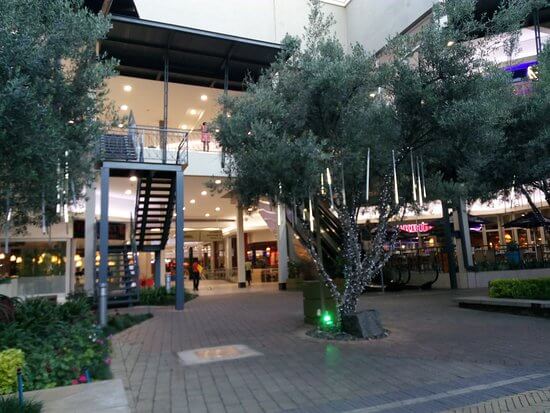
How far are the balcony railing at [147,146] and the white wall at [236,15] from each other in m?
4.31

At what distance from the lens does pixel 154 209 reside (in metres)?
16.8

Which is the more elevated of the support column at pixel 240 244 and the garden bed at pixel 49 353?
the support column at pixel 240 244

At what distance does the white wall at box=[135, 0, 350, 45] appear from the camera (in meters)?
16.5

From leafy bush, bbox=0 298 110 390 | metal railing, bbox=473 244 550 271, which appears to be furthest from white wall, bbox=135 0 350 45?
metal railing, bbox=473 244 550 271

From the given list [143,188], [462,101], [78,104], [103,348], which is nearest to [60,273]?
[143,188]

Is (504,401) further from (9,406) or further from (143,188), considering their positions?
(143,188)

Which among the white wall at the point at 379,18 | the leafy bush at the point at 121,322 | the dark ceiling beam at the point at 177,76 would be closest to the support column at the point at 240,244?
the dark ceiling beam at the point at 177,76

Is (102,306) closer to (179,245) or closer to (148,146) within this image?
(179,245)

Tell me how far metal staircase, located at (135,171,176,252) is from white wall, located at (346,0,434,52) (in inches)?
339

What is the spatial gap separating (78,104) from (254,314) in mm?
8257

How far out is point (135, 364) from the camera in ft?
24.1

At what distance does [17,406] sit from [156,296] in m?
12.3

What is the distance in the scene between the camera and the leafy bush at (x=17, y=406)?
4277mm

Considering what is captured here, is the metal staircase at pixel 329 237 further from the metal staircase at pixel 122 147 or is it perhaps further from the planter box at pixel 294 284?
the metal staircase at pixel 122 147
